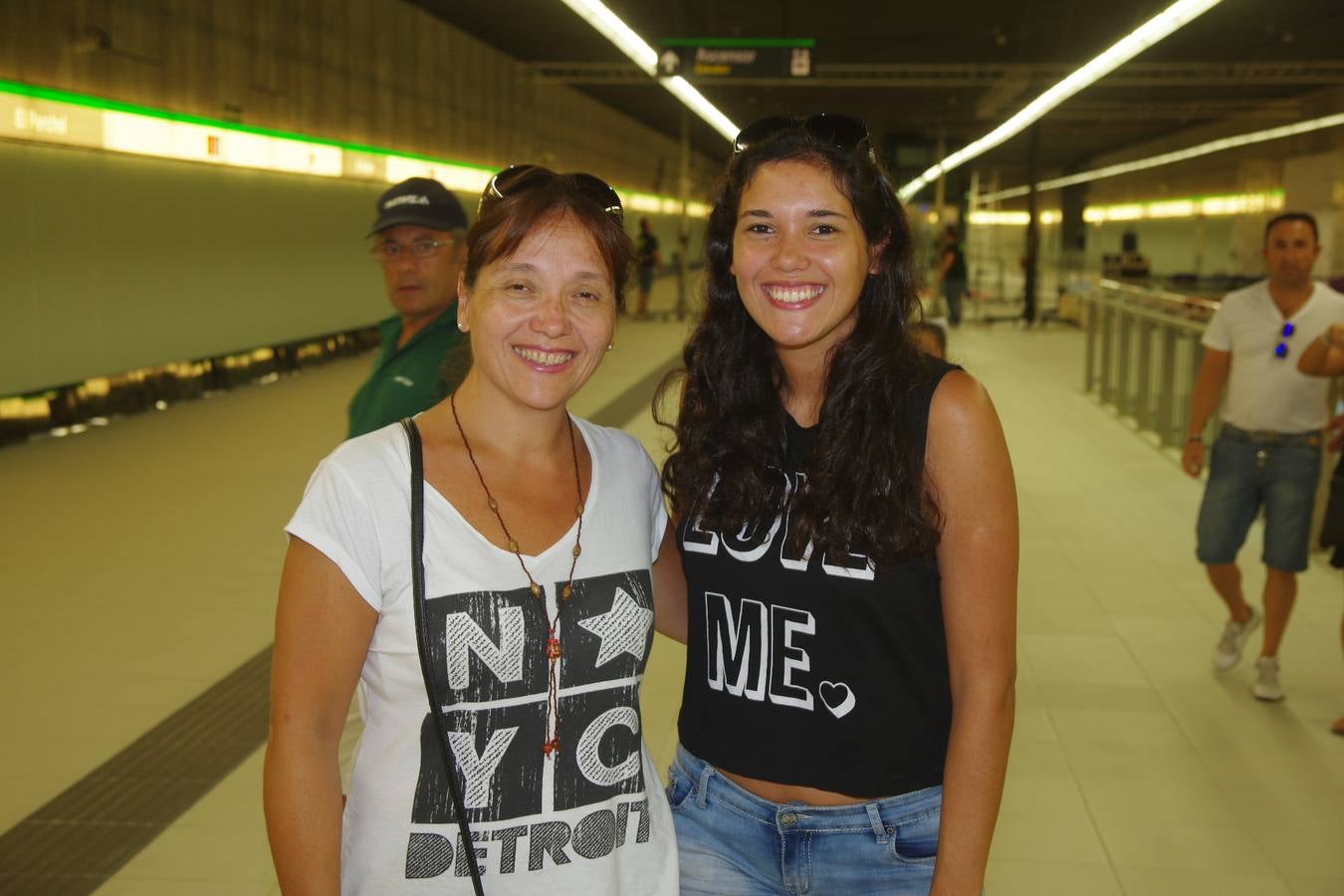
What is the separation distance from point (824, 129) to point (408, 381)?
4.18ft

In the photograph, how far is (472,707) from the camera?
1.37 m

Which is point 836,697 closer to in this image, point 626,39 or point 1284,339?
point 1284,339

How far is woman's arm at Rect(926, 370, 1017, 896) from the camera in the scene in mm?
1458

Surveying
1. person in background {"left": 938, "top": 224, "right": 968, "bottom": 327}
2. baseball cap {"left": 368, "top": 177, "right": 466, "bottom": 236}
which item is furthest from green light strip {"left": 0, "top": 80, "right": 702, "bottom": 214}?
person in background {"left": 938, "top": 224, "right": 968, "bottom": 327}

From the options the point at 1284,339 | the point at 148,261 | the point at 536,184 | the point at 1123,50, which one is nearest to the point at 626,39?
the point at 1123,50

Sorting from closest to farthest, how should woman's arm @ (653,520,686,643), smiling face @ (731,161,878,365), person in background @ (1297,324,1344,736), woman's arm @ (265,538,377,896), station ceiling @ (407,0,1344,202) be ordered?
woman's arm @ (265,538,377,896)
smiling face @ (731,161,878,365)
woman's arm @ (653,520,686,643)
person in background @ (1297,324,1344,736)
station ceiling @ (407,0,1344,202)

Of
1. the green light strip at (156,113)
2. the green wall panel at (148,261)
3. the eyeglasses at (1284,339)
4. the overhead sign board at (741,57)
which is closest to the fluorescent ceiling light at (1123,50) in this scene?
the eyeglasses at (1284,339)

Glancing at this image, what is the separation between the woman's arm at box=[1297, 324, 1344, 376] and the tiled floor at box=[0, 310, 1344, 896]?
118 centimetres

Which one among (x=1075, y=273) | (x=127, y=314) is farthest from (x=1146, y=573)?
(x=1075, y=273)

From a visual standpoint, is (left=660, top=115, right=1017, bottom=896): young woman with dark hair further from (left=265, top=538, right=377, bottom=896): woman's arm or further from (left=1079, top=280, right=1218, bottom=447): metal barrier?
(left=1079, top=280, right=1218, bottom=447): metal barrier

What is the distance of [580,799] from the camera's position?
141 cm

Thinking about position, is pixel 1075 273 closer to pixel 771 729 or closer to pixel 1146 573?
pixel 1146 573

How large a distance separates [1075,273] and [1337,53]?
6.64 m

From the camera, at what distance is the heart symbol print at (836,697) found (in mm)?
1524
